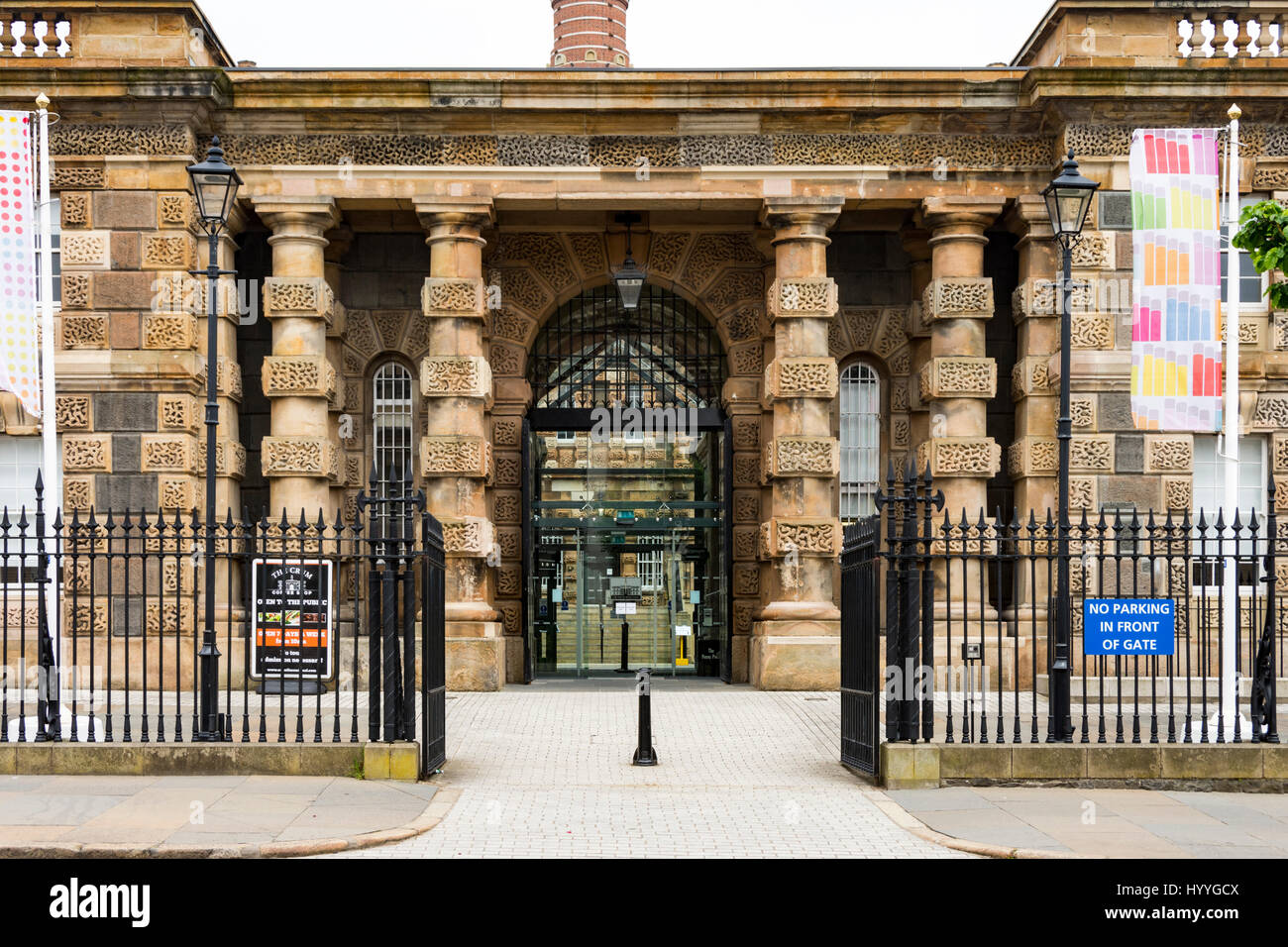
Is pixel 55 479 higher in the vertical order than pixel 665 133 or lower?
lower

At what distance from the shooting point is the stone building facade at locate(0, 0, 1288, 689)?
19.7m

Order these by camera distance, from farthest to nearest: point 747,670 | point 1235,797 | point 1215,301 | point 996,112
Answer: point 747,670
point 996,112
point 1215,301
point 1235,797

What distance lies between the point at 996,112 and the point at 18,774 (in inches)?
579

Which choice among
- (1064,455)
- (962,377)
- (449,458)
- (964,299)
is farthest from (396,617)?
(964,299)

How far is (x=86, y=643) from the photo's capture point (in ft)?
62.3

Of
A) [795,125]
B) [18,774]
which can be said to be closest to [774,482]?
[795,125]

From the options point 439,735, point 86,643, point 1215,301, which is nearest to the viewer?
point 439,735

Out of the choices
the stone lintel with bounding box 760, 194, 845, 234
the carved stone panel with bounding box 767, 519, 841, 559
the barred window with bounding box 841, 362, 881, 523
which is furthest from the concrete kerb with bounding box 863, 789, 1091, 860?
the barred window with bounding box 841, 362, 881, 523

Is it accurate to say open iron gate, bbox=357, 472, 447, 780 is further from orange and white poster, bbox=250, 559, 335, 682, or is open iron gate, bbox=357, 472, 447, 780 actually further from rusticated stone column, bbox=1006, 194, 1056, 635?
rusticated stone column, bbox=1006, 194, 1056, 635

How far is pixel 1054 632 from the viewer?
554 inches

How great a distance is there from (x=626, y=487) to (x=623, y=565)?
1196 mm

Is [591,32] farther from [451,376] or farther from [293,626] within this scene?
[293,626]

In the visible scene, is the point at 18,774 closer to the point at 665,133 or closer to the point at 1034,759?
the point at 1034,759

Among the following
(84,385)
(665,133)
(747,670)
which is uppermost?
(665,133)
